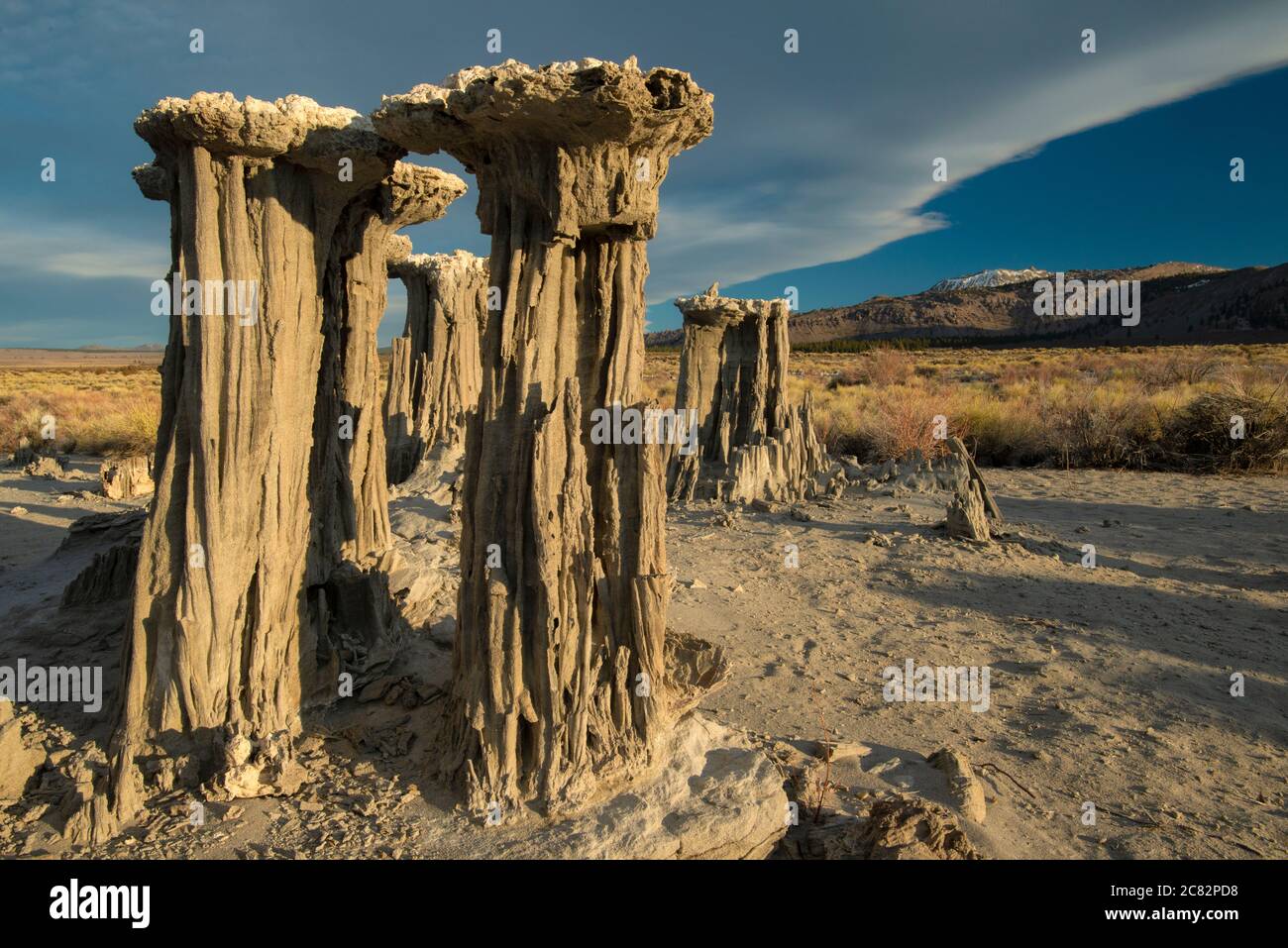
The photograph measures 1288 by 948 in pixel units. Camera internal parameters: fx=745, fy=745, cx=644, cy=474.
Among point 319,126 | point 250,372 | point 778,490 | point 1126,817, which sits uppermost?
point 319,126

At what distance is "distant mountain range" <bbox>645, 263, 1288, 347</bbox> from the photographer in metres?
57.3

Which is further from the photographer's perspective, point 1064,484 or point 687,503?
point 1064,484

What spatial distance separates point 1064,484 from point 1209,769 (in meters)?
11.4

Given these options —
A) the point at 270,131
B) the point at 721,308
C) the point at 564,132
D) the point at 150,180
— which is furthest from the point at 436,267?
the point at 564,132

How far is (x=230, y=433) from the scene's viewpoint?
172 inches

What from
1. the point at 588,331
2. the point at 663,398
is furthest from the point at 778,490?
the point at 663,398

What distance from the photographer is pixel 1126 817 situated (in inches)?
175

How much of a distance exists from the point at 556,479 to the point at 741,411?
31.1ft

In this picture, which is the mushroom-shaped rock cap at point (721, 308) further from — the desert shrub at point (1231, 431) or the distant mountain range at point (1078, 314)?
the distant mountain range at point (1078, 314)

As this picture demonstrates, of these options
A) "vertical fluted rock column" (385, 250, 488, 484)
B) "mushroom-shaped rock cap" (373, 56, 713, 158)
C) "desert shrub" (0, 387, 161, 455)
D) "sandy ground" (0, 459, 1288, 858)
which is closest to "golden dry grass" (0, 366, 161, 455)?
"desert shrub" (0, 387, 161, 455)

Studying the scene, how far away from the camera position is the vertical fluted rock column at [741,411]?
12.8 m

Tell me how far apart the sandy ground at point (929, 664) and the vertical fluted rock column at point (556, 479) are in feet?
2.30
